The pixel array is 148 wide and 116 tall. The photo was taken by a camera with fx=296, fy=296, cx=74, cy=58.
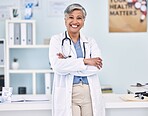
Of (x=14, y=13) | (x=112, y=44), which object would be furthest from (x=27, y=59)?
(x=112, y=44)

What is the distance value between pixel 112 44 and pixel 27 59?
1194mm

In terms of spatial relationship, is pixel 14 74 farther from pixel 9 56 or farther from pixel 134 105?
pixel 134 105

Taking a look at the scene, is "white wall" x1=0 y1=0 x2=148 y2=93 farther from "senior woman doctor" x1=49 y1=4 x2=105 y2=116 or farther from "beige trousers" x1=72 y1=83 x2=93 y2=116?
"beige trousers" x1=72 y1=83 x2=93 y2=116

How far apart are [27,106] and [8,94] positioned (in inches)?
8.5

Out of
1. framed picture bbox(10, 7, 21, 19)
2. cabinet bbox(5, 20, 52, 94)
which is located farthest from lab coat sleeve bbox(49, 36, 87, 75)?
framed picture bbox(10, 7, 21, 19)

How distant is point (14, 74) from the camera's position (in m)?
4.06

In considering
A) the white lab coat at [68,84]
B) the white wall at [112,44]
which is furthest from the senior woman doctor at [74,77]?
the white wall at [112,44]

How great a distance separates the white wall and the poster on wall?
7 cm

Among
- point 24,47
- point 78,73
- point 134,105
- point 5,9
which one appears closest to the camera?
point 78,73

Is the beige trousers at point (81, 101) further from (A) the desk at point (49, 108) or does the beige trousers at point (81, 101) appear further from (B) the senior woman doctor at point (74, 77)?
(A) the desk at point (49, 108)

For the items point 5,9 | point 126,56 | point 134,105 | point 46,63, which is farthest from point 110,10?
point 134,105

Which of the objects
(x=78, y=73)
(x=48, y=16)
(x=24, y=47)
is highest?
(x=48, y=16)

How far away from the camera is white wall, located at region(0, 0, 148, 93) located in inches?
160

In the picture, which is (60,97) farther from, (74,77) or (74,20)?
(74,20)
